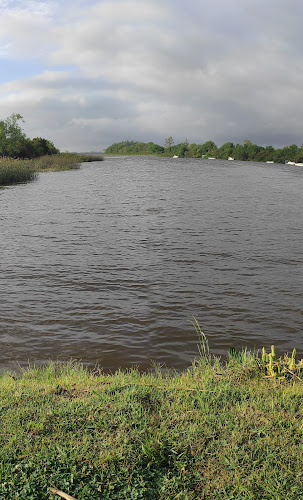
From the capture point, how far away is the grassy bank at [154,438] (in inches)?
130

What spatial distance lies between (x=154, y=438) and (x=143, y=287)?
658 centimetres

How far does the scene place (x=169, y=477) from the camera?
3447 millimetres

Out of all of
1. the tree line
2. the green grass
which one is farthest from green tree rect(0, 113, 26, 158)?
the green grass

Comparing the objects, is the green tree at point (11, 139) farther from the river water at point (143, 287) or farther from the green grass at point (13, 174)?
the river water at point (143, 287)

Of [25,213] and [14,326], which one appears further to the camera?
[25,213]

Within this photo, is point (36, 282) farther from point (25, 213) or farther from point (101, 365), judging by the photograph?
point (25, 213)

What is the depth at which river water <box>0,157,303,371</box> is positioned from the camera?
7180 millimetres

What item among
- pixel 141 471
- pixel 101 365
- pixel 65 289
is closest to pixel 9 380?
pixel 101 365

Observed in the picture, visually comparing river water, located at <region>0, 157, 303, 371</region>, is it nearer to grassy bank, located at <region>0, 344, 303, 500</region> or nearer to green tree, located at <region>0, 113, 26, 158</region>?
grassy bank, located at <region>0, 344, 303, 500</region>

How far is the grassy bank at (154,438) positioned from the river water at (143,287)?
1.78 meters

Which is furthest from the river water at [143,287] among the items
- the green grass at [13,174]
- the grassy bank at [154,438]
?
the green grass at [13,174]

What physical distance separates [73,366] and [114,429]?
2413mm

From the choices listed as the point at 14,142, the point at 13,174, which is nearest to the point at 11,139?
the point at 14,142

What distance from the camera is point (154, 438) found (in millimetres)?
3760
